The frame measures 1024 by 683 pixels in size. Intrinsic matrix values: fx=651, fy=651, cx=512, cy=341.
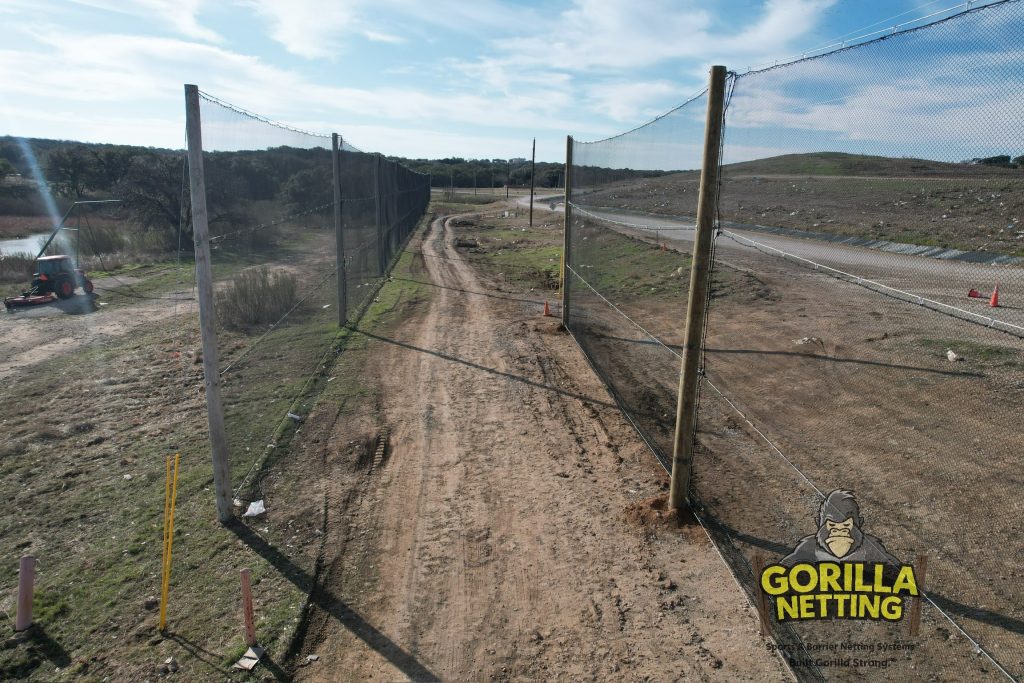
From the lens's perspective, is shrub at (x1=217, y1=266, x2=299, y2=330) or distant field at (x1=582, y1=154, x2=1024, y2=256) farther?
shrub at (x1=217, y1=266, x2=299, y2=330)

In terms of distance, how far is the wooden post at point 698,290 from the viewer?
437 centimetres

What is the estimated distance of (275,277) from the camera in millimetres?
8141

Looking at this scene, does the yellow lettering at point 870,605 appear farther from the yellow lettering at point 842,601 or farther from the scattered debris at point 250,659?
the scattered debris at point 250,659

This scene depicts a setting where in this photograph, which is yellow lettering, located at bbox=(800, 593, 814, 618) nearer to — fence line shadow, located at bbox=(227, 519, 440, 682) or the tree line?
fence line shadow, located at bbox=(227, 519, 440, 682)

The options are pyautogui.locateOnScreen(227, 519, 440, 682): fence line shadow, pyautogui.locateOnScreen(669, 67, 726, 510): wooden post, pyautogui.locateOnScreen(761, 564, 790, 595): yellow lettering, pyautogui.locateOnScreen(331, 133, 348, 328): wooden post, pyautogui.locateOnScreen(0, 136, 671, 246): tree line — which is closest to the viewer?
pyautogui.locateOnScreen(227, 519, 440, 682): fence line shadow

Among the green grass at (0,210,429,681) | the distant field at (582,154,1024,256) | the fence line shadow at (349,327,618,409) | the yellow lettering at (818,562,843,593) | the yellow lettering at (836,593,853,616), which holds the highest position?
the distant field at (582,154,1024,256)

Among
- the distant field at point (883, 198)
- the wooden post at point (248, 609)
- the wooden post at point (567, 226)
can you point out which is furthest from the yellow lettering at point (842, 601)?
the wooden post at point (567, 226)

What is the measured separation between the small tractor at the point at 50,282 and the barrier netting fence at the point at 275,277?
7.83 meters

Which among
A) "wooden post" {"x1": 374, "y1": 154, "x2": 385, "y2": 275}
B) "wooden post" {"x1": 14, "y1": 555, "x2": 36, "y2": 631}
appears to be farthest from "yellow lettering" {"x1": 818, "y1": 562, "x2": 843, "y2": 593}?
"wooden post" {"x1": 374, "y1": 154, "x2": 385, "y2": 275}

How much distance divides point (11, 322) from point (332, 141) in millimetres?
8499

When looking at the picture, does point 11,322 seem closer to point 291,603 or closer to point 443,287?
point 443,287

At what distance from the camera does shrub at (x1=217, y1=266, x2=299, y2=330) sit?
8.13 m

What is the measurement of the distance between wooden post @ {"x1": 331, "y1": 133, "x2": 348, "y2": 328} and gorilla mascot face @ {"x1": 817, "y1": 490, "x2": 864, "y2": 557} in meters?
7.99

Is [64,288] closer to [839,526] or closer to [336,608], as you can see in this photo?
[336,608]
